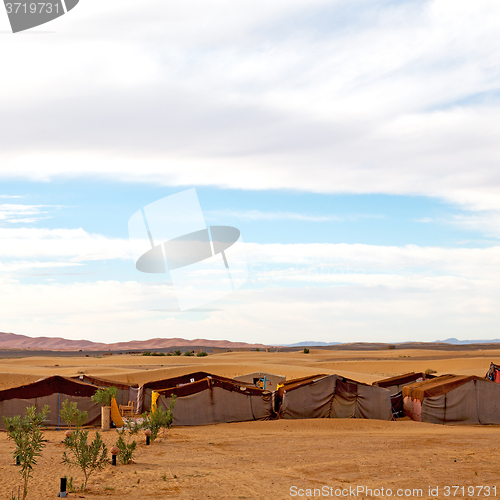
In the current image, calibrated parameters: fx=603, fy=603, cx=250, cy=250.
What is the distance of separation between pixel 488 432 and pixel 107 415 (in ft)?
45.3

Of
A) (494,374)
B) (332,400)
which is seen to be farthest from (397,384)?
(332,400)

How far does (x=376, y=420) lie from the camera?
995 inches

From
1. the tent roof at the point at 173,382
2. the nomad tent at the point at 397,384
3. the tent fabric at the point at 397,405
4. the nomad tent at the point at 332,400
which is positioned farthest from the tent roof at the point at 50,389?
the nomad tent at the point at 397,384

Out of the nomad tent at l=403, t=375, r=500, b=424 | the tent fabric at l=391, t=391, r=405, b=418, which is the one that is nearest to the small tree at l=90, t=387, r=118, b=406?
the tent fabric at l=391, t=391, r=405, b=418

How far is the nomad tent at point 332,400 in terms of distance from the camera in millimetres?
25500

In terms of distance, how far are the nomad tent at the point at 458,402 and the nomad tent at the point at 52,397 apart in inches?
530

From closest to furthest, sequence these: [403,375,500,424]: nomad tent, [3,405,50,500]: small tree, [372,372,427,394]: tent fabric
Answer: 1. [3,405,50,500]: small tree
2. [403,375,500,424]: nomad tent
3. [372,372,427,394]: tent fabric

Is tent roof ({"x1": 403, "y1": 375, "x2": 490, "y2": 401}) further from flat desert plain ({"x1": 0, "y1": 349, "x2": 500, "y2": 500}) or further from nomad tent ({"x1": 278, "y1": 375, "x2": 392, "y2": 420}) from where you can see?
flat desert plain ({"x1": 0, "y1": 349, "x2": 500, "y2": 500})

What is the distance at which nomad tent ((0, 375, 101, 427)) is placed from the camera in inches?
923

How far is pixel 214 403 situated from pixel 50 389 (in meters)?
6.62

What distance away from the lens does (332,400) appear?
25.7 meters

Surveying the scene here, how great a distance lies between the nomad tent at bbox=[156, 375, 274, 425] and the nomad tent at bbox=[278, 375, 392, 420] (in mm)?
1025

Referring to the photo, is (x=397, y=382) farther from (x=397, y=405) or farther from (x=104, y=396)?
(x=104, y=396)

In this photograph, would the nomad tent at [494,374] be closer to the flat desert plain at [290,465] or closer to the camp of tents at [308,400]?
the camp of tents at [308,400]
